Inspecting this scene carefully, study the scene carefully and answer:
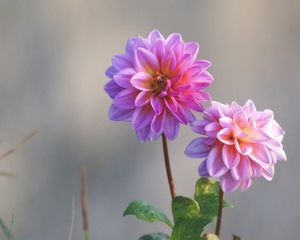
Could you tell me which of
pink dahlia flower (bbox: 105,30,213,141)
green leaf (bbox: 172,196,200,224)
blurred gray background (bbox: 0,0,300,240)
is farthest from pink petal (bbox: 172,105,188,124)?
blurred gray background (bbox: 0,0,300,240)

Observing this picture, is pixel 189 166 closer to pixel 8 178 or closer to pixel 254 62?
pixel 254 62

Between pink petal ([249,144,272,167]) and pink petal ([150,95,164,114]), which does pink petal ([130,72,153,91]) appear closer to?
pink petal ([150,95,164,114])

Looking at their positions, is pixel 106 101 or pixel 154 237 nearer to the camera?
pixel 154 237

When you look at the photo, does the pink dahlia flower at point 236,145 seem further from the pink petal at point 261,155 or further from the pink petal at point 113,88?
the pink petal at point 113,88

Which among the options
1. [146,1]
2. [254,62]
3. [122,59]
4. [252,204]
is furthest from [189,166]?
[122,59]

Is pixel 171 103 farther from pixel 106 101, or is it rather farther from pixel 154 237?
pixel 106 101

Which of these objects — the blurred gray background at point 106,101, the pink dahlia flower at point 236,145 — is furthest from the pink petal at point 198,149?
the blurred gray background at point 106,101

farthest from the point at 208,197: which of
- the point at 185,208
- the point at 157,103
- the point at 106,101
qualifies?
the point at 106,101

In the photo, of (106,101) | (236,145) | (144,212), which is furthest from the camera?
(106,101)
